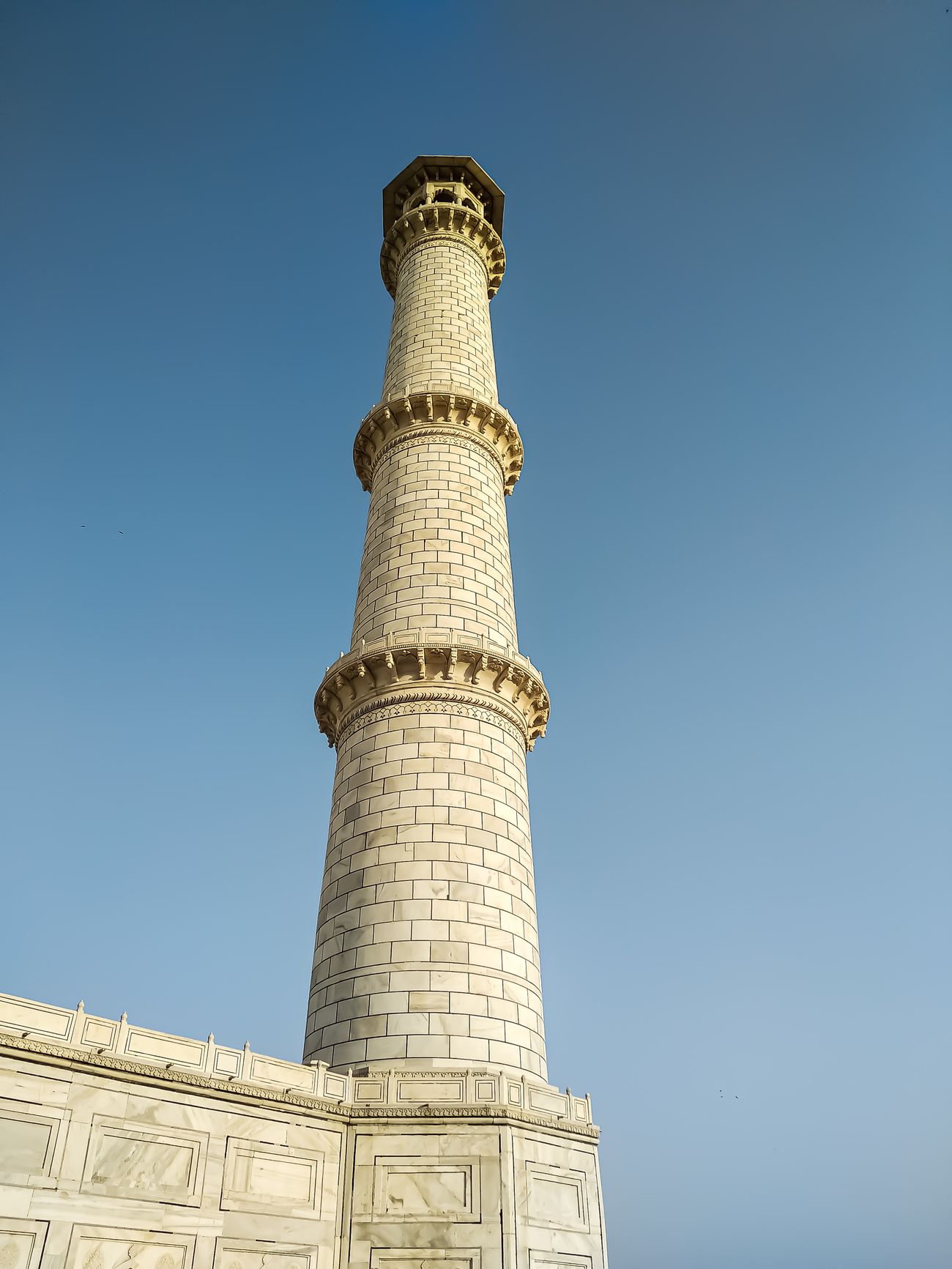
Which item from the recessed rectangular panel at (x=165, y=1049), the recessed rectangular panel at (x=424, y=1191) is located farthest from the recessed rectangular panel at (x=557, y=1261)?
the recessed rectangular panel at (x=165, y=1049)

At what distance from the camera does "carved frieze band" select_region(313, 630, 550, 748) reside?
22.2m

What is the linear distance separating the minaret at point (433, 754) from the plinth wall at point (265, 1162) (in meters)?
1.44

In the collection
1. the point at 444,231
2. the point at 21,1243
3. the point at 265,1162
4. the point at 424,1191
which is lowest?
the point at 21,1243

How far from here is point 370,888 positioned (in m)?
19.6

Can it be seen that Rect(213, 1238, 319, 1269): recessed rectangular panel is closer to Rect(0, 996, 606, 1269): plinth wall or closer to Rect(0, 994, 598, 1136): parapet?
Rect(0, 996, 606, 1269): plinth wall

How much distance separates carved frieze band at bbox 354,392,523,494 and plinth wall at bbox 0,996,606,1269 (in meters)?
16.9

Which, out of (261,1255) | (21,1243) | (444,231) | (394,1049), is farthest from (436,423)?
(21,1243)

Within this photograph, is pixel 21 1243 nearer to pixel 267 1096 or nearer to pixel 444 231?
pixel 267 1096

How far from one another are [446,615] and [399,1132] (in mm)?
11290

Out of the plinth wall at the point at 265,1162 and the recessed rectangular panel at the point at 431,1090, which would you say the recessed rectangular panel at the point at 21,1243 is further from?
the recessed rectangular panel at the point at 431,1090

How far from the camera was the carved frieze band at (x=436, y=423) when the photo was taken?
27766 mm

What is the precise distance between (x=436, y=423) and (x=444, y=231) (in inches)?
501

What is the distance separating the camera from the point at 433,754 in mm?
21125

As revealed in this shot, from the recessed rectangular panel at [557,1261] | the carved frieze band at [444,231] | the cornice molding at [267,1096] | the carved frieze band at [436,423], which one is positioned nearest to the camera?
the cornice molding at [267,1096]
